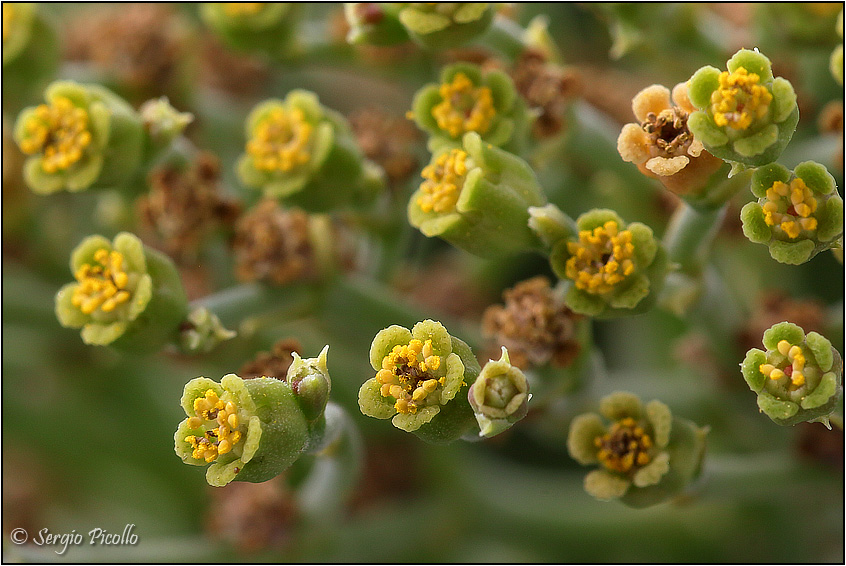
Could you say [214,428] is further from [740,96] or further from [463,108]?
[740,96]

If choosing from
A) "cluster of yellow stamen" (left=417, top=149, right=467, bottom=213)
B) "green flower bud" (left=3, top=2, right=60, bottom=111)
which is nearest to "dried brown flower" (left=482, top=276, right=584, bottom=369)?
"cluster of yellow stamen" (left=417, top=149, right=467, bottom=213)

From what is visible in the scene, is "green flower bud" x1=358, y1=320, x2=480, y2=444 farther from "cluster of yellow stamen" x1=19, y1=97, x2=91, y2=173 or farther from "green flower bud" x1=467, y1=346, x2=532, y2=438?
"cluster of yellow stamen" x1=19, y1=97, x2=91, y2=173

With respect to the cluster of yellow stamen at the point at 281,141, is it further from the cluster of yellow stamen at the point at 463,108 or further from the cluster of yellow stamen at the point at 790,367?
the cluster of yellow stamen at the point at 790,367

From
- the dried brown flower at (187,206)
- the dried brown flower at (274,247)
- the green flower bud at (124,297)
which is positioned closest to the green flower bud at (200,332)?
the green flower bud at (124,297)

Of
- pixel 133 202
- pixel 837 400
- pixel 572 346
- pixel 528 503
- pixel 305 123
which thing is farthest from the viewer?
pixel 528 503

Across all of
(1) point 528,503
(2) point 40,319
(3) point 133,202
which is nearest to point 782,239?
(1) point 528,503

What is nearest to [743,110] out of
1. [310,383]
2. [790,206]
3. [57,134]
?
[790,206]

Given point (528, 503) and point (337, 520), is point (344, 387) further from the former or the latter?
point (528, 503)
